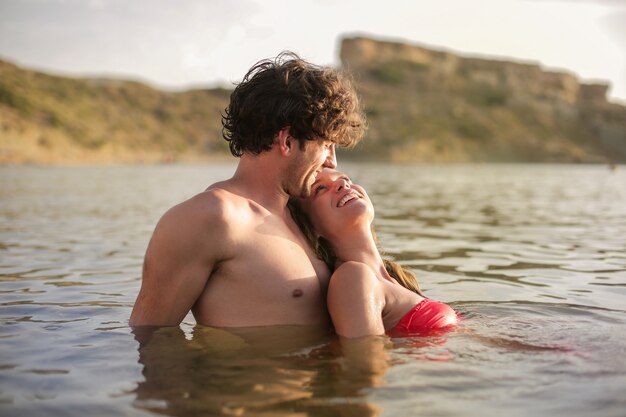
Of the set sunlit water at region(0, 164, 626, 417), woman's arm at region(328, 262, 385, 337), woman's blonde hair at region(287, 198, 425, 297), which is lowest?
sunlit water at region(0, 164, 626, 417)

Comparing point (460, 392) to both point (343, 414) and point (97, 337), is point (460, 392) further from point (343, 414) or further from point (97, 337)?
point (97, 337)

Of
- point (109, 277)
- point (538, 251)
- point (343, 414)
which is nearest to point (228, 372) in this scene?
point (343, 414)

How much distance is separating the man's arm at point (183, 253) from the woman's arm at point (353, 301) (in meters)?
0.66

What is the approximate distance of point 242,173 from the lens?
378 centimetres

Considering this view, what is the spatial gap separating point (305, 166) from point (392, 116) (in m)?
68.3

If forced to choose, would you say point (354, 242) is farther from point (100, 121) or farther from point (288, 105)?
point (100, 121)

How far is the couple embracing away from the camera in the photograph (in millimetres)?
3334

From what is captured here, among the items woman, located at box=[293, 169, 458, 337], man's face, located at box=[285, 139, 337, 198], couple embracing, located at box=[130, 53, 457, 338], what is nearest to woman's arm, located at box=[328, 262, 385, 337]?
couple embracing, located at box=[130, 53, 457, 338]

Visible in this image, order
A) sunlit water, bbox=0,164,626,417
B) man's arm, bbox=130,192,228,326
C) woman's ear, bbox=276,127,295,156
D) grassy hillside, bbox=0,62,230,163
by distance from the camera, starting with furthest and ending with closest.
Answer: grassy hillside, bbox=0,62,230,163
woman's ear, bbox=276,127,295,156
man's arm, bbox=130,192,228,326
sunlit water, bbox=0,164,626,417

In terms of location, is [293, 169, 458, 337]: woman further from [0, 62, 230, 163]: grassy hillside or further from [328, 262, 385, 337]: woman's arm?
[0, 62, 230, 163]: grassy hillside

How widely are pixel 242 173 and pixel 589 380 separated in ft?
6.70

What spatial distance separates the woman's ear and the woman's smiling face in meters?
0.36

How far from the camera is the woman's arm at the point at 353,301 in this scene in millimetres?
3578

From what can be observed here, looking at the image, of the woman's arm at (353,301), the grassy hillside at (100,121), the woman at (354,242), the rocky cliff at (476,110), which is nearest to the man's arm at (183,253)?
the woman's arm at (353,301)
